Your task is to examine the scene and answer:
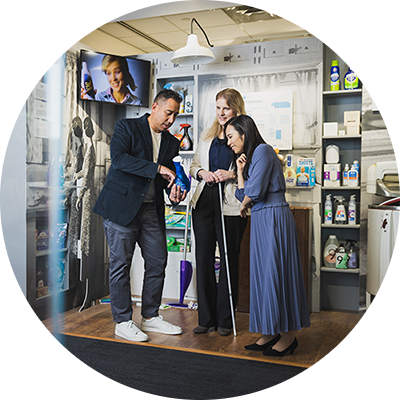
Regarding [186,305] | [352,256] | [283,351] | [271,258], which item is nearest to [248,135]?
[271,258]

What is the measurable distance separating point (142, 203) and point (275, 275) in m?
0.89

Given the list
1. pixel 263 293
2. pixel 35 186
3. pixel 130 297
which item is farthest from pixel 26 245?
pixel 263 293

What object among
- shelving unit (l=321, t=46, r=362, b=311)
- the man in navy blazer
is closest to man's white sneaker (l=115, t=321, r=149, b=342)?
the man in navy blazer

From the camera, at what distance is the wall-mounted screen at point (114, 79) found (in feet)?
9.32

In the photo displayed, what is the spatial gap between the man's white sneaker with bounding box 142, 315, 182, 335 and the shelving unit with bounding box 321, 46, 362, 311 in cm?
87

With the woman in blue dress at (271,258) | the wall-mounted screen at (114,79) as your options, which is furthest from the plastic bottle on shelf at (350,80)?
the wall-mounted screen at (114,79)

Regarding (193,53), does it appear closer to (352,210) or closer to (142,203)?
(142,203)

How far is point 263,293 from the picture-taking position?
2.48 metres

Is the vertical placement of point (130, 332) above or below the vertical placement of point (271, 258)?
below

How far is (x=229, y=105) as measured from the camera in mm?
2650

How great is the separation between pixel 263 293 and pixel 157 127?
1.14 m

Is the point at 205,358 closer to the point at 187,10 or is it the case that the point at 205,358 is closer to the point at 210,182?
the point at 210,182

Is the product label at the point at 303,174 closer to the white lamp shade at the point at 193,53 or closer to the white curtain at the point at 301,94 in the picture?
the white curtain at the point at 301,94

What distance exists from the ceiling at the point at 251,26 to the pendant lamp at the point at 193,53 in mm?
33
